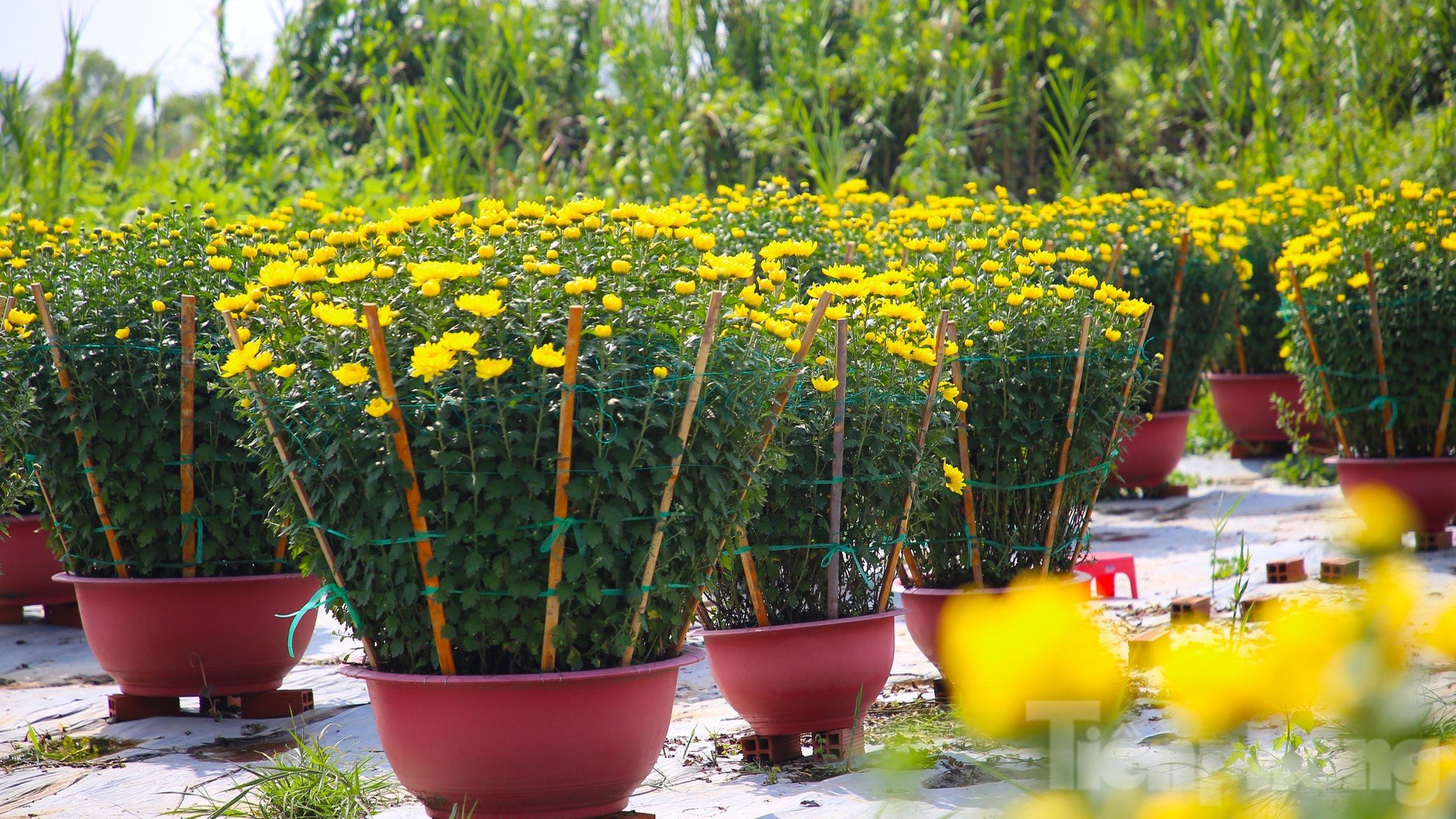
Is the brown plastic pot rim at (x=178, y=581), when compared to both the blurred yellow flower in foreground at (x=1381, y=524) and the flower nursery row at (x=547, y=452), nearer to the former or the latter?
the flower nursery row at (x=547, y=452)

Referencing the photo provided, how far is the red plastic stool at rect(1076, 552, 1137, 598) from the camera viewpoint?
471 cm

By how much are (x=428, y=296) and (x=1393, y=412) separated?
170 inches

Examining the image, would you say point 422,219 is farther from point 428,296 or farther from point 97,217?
point 97,217

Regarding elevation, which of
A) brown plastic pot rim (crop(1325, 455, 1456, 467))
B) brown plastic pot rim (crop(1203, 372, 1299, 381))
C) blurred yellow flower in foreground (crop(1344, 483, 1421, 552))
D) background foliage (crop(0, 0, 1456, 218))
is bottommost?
brown plastic pot rim (crop(1325, 455, 1456, 467))

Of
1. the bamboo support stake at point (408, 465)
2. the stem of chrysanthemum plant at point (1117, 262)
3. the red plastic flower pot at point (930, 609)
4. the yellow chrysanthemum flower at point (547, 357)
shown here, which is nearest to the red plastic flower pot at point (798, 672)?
the red plastic flower pot at point (930, 609)

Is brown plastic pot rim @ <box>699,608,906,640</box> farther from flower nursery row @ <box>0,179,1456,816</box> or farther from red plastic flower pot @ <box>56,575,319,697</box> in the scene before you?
red plastic flower pot @ <box>56,575,319,697</box>

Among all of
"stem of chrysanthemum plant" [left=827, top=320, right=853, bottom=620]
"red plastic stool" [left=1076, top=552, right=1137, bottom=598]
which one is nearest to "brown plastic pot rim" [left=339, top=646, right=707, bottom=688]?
"stem of chrysanthemum plant" [left=827, top=320, right=853, bottom=620]

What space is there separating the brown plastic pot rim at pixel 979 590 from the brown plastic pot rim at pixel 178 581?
183 cm

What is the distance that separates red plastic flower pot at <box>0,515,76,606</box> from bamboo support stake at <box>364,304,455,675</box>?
3.24 m

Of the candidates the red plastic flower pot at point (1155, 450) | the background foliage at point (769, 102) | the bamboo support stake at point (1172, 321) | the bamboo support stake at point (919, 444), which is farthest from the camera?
the background foliage at point (769, 102)

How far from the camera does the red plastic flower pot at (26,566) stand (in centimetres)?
503

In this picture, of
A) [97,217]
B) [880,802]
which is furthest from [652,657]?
[97,217]

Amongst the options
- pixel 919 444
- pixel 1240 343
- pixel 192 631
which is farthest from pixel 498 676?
pixel 1240 343

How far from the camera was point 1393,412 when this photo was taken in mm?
5250
